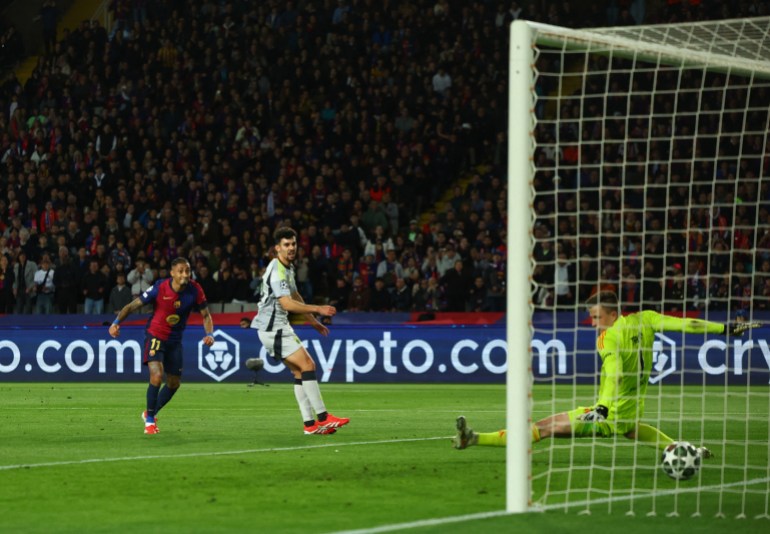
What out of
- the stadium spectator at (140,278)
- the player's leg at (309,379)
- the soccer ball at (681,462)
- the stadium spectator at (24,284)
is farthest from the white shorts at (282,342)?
the stadium spectator at (24,284)

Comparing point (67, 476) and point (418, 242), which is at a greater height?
point (418, 242)

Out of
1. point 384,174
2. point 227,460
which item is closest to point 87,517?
point 227,460

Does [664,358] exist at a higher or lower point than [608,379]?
lower

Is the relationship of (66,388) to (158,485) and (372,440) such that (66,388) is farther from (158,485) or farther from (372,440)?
(158,485)

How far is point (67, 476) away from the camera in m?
9.99

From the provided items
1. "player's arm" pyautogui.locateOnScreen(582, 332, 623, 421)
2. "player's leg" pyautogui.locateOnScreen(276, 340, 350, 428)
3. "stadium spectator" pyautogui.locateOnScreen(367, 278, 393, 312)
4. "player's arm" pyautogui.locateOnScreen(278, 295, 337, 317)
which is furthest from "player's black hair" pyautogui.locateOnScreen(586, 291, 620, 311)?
"stadium spectator" pyautogui.locateOnScreen(367, 278, 393, 312)

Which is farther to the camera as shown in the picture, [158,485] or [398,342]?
[398,342]

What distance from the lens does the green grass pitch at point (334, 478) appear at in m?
7.80

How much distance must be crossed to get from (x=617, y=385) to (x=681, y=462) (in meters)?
0.78

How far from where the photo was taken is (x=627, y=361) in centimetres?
1001

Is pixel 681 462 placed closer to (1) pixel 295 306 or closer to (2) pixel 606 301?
(2) pixel 606 301

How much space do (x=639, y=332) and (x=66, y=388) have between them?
542 inches

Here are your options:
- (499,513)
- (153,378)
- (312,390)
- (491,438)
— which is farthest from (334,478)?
(153,378)

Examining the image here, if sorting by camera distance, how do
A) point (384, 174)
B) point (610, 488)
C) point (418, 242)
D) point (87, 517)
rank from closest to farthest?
point (87, 517), point (610, 488), point (418, 242), point (384, 174)
